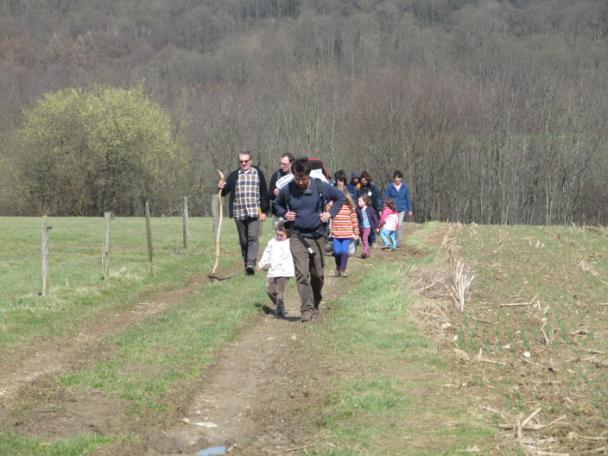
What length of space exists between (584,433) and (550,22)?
454 ft

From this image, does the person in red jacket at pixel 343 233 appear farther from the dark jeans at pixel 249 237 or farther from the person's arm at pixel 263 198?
the dark jeans at pixel 249 237

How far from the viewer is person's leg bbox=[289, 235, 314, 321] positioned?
14.3 m

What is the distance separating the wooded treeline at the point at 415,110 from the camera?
2987 inches

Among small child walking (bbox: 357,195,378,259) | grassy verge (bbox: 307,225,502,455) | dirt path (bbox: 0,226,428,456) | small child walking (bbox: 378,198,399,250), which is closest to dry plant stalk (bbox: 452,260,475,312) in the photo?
grassy verge (bbox: 307,225,502,455)

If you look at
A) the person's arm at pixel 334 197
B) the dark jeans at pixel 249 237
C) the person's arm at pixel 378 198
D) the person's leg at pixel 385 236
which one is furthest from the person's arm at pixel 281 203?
the person's leg at pixel 385 236

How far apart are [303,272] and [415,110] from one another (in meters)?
66.1

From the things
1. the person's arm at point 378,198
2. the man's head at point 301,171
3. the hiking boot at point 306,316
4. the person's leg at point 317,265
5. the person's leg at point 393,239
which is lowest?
the hiking boot at point 306,316

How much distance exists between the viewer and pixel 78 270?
22531mm

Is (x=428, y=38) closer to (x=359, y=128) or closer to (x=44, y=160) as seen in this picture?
(x=359, y=128)

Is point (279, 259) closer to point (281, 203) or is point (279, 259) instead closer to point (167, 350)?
point (281, 203)

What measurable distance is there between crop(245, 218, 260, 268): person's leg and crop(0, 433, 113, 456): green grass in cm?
1123

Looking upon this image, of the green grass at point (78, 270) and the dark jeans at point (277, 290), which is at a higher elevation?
the dark jeans at point (277, 290)

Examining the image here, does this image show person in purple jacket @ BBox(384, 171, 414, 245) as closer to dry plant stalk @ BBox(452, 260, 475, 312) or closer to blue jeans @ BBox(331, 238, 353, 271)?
blue jeans @ BBox(331, 238, 353, 271)

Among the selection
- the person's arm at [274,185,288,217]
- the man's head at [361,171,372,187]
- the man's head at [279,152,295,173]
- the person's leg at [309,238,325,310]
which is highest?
the man's head at [279,152,295,173]
